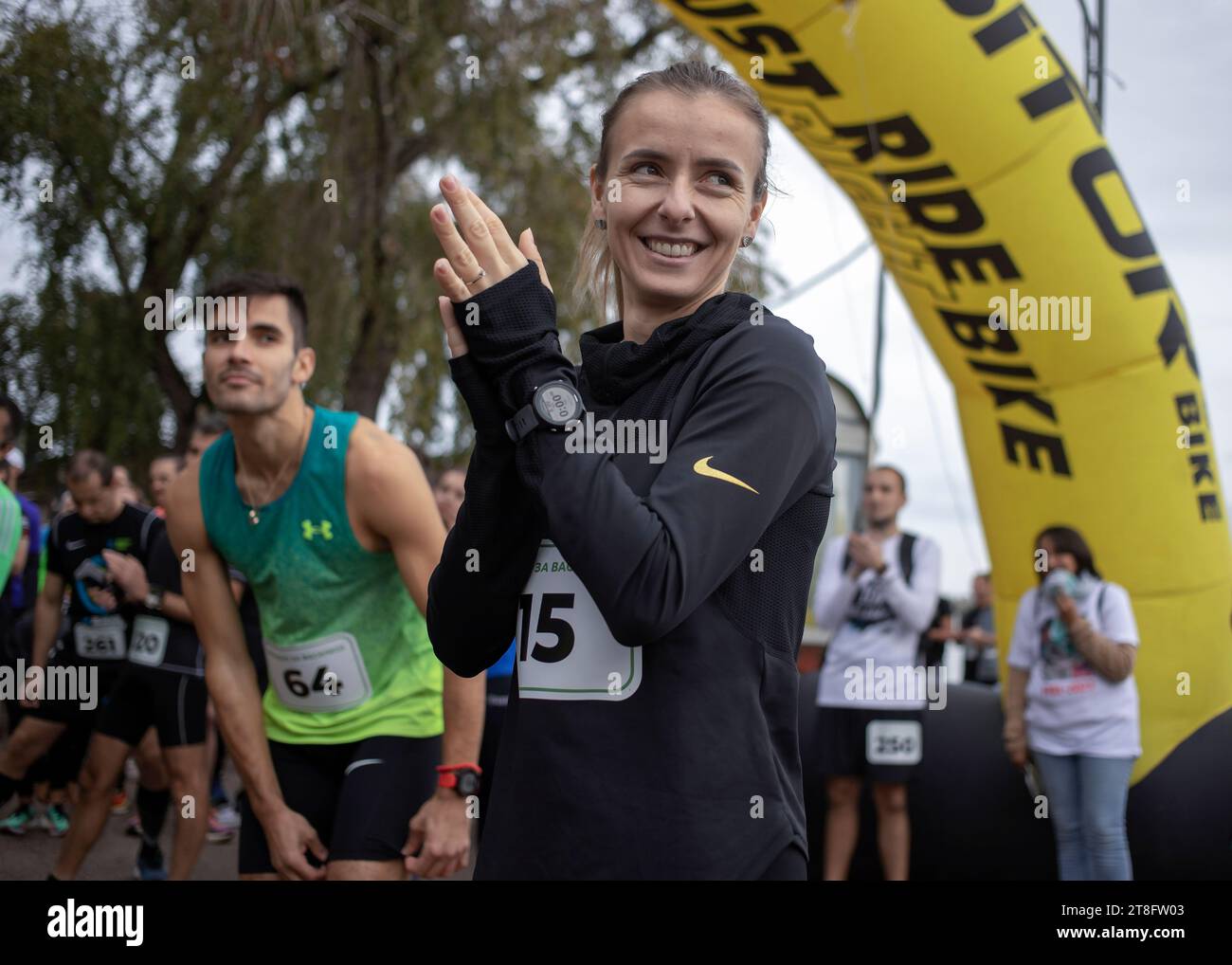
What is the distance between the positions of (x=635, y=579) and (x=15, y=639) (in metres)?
7.40

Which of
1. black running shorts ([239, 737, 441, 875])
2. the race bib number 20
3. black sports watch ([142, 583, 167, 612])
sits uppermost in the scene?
black sports watch ([142, 583, 167, 612])

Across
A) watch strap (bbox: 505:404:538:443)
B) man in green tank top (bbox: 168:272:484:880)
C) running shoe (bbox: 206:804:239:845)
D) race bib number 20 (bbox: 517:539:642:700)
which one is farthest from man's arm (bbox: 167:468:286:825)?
running shoe (bbox: 206:804:239:845)

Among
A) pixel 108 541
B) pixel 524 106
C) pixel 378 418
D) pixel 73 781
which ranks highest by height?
pixel 524 106

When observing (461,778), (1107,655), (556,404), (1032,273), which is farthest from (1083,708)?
(556,404)

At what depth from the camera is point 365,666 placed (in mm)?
3236

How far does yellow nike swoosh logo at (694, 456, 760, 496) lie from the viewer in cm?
139

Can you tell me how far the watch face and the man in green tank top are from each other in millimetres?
1709

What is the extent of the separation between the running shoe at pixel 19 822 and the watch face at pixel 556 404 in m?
6.31

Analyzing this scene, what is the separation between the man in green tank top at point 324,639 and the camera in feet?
10.2

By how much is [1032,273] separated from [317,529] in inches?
120

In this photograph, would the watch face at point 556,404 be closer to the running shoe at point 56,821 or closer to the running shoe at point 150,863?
the running shoe at point 150,863

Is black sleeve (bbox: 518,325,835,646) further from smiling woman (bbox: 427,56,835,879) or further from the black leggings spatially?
the black leggings
